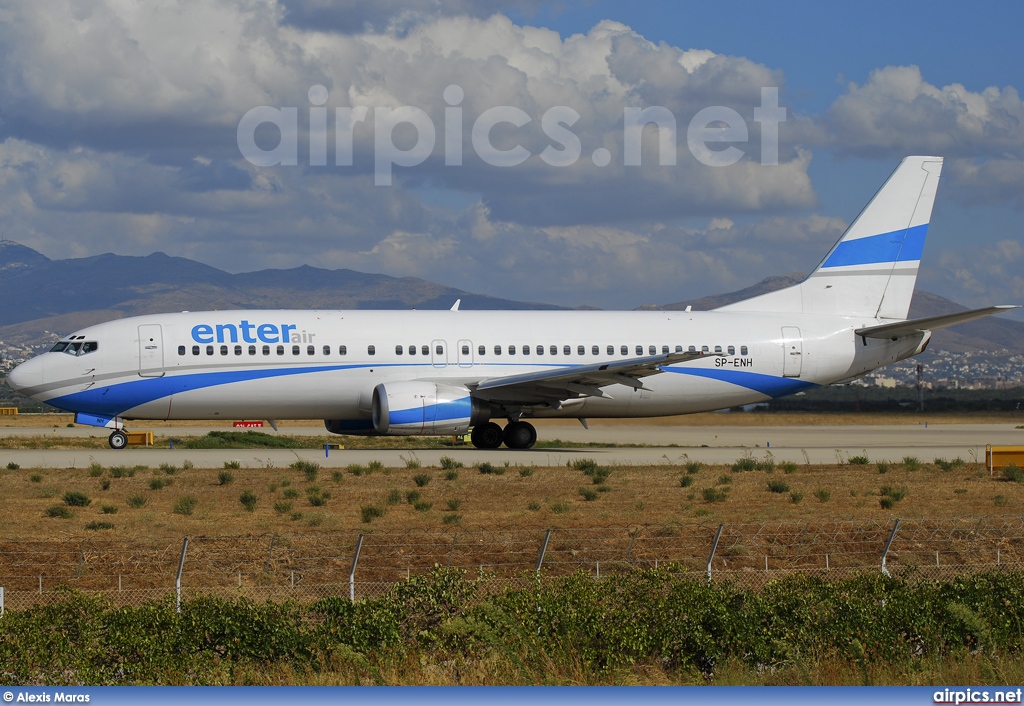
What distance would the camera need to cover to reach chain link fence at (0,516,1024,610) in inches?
622

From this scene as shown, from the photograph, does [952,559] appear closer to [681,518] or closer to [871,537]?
[871,537]

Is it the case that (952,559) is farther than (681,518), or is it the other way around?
(681,518)

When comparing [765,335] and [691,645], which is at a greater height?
[765,335]

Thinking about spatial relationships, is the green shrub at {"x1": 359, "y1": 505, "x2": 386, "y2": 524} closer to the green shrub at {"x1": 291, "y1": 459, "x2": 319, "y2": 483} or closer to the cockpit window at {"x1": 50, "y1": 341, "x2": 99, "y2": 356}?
the green shrub at {"x1": 291, "y1": 459, "x2": 319, "y2": 483}

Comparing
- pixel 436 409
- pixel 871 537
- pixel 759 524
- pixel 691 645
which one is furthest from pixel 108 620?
pixel 436 409

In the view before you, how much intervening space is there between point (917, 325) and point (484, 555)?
73.9ft

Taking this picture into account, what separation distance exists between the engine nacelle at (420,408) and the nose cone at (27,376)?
9.17 metres

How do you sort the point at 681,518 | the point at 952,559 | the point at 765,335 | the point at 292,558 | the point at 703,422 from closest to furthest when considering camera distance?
1. the point at 292,558
2. the point at 952,559
3. the point at 681,518
4. the point at 765,335
5. the point at 703,422

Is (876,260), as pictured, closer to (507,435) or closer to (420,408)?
(507,435)

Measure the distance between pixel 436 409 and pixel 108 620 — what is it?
67.1 feet

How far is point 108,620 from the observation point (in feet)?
37.2

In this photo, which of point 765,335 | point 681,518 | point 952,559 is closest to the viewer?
point 952,559

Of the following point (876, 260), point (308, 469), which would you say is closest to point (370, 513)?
point (308, 469)

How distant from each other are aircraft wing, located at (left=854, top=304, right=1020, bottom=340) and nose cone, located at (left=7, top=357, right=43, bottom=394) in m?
24.4
